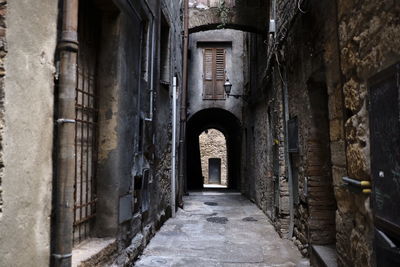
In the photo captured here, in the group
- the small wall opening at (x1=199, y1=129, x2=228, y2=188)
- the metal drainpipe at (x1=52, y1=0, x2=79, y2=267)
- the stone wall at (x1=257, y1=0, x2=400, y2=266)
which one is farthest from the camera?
the small wall opening at (x1=199, y1=129, x2=228, y2=188)

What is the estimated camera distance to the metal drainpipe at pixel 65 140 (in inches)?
97.5

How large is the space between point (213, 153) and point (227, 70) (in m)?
12.7

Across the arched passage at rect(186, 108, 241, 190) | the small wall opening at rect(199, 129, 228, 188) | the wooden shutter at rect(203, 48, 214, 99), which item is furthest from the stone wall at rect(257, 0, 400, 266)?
the small wall opening at rect(199, 129, 228, 188)

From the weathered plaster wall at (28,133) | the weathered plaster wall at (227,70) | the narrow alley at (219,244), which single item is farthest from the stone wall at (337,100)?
the weathered plaster wall at (227,70)

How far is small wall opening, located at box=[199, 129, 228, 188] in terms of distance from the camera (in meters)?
25.5

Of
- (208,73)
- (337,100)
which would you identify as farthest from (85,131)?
(208,73)

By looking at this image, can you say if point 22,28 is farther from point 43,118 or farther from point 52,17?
point 43,118

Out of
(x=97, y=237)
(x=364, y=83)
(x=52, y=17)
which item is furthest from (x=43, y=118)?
(x=364, y=83)

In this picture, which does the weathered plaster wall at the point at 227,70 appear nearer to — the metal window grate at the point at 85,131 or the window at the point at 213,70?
the window at the point at 213,70

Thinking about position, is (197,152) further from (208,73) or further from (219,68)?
(219,68)

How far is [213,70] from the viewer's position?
13.8 m

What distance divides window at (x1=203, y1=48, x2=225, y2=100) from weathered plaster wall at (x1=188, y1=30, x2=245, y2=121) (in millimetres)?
163

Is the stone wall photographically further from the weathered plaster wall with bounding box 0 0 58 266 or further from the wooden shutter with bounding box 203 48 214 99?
the wooden shutter with bounding box 203 48 214 99

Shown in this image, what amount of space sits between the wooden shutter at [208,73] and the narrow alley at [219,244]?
20.9 ft
